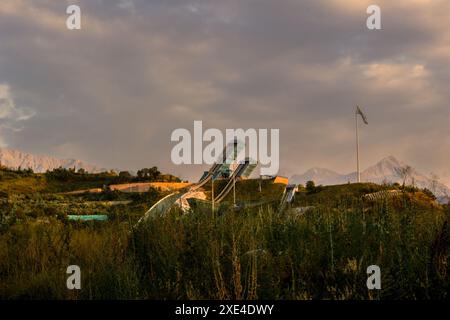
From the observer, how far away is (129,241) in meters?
8.92

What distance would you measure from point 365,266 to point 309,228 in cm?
162

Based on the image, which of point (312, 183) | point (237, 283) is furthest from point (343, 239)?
point (312, 183)

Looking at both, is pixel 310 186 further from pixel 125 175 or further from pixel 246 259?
pixel 246 259

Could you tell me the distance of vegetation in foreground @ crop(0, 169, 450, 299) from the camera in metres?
5.97

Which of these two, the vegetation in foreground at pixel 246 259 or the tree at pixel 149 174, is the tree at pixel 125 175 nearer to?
the tree at pixel 149 174

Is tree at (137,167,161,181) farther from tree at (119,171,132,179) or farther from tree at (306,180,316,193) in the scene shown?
tree at (306,180,316,193)

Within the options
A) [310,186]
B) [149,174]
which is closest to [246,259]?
[310,186]

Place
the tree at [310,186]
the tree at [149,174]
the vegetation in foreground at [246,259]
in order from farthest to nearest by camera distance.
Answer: the tree at [149,174] < the tree at [310,186] < the vegetation in foreground at [246,259]

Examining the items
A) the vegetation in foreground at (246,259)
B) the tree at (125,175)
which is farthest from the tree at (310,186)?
the vegetation in foreground at (246,259)

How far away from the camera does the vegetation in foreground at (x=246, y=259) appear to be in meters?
5.97

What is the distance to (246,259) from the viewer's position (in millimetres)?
6746

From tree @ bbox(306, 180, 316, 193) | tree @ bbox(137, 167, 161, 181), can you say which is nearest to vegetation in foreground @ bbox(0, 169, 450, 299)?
tree @ bbox(306, 180, 316, 193)
